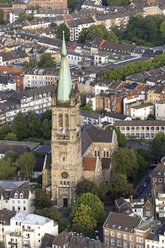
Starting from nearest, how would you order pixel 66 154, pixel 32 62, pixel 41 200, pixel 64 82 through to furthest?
pixel 64 82
pixel 41 200
pixel 66 154
pixel 32 62

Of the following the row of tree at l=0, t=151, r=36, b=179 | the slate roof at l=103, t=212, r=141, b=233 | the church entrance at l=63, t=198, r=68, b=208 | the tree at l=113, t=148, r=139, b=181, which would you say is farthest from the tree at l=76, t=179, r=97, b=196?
the row of tree at l=0, t=151, r=36, b=179

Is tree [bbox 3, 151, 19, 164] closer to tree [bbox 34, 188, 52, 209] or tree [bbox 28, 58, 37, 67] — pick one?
tree [bbox 34, 188, 52, 209]

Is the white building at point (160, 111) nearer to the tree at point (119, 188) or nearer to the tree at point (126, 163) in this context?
the tree at point (126, 163)

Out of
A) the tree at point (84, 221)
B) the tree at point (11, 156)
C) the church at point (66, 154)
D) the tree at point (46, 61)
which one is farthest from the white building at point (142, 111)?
the tree at point (84, 221)

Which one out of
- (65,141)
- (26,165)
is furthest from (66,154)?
(26,165)

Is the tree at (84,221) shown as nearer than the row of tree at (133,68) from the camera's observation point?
Yes

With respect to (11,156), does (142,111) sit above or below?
above

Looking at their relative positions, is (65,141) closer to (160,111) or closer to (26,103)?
(160,111)

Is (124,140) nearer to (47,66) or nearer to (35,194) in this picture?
(35,194)
